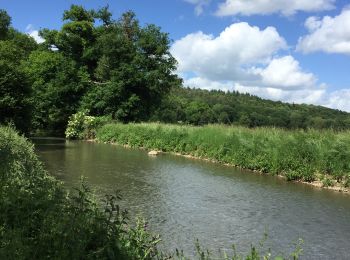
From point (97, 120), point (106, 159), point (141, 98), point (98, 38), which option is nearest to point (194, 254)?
point (106, 159)

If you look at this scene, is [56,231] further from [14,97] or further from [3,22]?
[3,22]

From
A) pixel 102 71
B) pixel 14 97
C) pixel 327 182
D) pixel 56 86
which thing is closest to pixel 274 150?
pixel 327 182

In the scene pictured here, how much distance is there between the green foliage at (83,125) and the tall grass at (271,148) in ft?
39.6

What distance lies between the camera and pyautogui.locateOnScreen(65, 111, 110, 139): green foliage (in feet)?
144

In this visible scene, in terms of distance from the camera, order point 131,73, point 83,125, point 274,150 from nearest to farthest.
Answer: point 274,150 < point 83,125 < point 131,73

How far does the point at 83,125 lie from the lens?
4434cm

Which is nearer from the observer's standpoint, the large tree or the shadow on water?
the large tree

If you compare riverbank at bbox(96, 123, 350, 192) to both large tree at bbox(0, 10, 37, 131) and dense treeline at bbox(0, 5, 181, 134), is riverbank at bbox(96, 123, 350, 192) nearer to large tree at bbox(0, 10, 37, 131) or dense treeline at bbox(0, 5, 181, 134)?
large tree at bbox(0, 10, 37, 131)

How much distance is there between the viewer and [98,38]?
50094 mm

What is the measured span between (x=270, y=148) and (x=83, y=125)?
26.7 m

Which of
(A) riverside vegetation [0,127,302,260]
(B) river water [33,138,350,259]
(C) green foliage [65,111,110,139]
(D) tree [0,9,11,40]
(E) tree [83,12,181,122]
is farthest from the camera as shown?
(D) tree [0,9,11,40]

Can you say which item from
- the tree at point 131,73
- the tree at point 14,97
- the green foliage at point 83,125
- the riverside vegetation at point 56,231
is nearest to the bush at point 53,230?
the riverside vegetation at point 56,231

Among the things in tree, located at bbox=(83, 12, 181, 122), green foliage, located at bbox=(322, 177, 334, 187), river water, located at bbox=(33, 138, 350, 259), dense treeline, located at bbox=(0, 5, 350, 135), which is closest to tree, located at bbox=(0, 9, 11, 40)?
dense treeline, located at bbox=(0, 5, 350, 135)

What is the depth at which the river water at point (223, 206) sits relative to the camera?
32.4 ft
